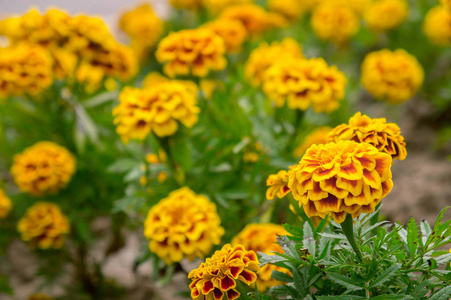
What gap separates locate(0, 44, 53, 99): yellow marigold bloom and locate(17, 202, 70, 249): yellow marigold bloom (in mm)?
522

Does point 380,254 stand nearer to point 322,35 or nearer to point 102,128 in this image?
point 102,128

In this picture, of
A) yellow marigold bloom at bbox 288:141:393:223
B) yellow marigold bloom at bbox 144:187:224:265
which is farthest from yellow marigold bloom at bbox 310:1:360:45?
yellow marigold bloom at bbox 288:141:393:223

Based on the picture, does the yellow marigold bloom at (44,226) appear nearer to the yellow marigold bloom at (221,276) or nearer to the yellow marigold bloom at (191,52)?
the yellow marigold bloom at (191,52)

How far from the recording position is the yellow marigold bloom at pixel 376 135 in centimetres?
88

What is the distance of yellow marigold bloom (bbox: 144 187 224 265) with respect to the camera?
122cm

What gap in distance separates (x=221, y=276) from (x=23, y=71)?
1452 millimetres

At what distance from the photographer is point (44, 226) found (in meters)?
1.88

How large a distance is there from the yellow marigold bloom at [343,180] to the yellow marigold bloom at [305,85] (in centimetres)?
77

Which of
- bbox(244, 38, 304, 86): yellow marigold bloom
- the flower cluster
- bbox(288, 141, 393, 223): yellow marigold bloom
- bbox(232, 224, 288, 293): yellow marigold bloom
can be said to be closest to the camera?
bbox(288, 141, 393, 223): yellow marigold bloom

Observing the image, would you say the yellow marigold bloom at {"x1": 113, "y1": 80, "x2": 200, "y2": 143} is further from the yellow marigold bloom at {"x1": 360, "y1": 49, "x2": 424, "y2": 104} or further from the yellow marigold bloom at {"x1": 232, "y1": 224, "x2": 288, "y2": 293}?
the yellow marigold bloom at {"x1": 360, "y1": 49, "x2": 424, "y2": 104}

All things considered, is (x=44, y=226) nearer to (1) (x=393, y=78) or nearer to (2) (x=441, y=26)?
(1) (x=393, y=78)

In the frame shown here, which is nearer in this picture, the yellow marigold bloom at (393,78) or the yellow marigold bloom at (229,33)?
the yellow marigold bloom at (229,33)

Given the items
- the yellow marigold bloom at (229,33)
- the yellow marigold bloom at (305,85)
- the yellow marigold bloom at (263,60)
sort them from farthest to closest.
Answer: the yellow marigold bloom at (229,33) → the yellow marigold bloom at (263,60) → the yellow marigold bloom at (305,85)

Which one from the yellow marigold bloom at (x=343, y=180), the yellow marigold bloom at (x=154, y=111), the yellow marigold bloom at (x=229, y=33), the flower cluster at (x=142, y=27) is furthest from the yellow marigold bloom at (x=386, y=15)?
the yellow marigold bloom at (x=343, y=180)
